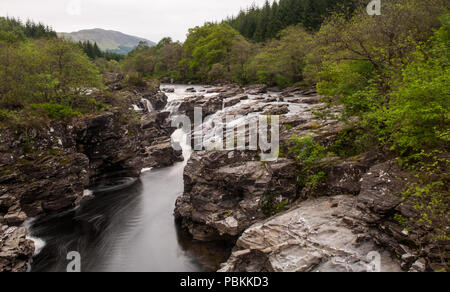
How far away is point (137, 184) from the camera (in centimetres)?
2458

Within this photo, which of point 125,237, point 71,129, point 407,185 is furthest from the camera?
point 71,129

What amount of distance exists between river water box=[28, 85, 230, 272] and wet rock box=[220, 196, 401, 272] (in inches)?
134

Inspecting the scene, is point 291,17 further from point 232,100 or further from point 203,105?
point 203,105

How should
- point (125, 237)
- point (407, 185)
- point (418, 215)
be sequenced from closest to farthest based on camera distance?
point (418, 215) → point (407, 185) → point (125, 237)

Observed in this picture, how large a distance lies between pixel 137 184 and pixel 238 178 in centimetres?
1356

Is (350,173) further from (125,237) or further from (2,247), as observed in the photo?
(2,247)

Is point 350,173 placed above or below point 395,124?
below

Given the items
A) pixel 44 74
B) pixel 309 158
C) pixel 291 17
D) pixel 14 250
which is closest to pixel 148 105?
pixel 44 74

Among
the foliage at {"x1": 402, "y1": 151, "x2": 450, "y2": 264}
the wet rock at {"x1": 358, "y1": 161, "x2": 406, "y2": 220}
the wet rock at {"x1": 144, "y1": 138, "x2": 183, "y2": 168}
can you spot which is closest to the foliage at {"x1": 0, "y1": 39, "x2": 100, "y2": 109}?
the wet rock at {"x1": 144, "y1": 138, "x2": 183, "y2": 168}

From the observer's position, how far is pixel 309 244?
947 cm

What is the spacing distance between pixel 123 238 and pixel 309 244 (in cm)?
1217

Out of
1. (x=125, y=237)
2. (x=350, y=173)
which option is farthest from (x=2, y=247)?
(x=350, y=173)

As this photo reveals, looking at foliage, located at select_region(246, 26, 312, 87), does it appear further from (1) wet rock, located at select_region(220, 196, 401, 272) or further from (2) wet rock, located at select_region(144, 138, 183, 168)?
(1) wet rock, located at select_region(220, 196, 401, 272)
